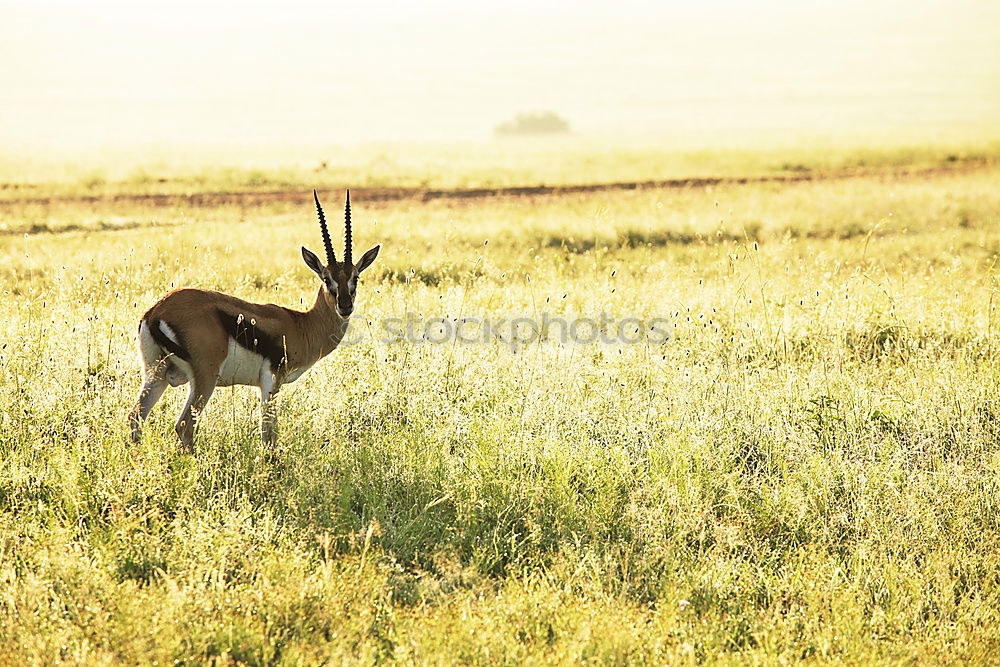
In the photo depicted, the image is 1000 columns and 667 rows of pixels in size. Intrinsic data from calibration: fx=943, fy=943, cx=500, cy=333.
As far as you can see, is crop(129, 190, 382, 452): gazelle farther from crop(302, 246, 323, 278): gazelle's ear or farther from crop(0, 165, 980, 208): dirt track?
crop(0, 165, 980, 208): dirt track

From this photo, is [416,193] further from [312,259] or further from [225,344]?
[225,344]

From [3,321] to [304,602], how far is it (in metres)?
5.21

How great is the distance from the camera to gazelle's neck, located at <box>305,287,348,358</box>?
6.79 metres

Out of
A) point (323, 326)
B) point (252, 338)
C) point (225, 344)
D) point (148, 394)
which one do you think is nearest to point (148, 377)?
point (148, 394)

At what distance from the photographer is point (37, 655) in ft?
13.5

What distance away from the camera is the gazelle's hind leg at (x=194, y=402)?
5965 mm

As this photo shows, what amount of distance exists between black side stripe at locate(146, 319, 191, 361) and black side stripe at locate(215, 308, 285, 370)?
0.29m

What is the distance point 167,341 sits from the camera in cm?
591

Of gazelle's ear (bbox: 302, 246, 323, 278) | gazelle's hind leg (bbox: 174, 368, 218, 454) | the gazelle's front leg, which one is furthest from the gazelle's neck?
gazelle's hind leg (bbox: 174, 368, 218, 454)

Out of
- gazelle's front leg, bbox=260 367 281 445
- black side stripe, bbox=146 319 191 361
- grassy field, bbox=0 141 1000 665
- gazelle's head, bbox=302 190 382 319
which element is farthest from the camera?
gazelle's head, bbox=302 190 382 319

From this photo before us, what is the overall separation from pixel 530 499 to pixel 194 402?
7.27 feet

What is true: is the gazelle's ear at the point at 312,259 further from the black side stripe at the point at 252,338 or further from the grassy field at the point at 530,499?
the grassy field at the point at 530,499

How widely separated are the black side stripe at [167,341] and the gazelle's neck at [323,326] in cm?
103

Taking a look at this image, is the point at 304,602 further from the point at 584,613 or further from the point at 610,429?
the point at 610,429
